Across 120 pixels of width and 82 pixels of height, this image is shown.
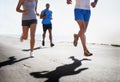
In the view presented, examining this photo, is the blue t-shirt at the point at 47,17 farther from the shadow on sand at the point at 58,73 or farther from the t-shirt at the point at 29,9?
the shadow on sand at the point at 58,73

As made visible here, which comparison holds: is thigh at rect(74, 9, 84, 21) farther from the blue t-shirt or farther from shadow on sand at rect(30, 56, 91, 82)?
the blue t-shirt

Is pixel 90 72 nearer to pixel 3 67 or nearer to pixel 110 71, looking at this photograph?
pixel 110 71

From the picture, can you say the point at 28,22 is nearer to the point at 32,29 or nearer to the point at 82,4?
the point at 32,29

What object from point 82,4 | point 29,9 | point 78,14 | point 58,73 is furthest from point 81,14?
point 58,73

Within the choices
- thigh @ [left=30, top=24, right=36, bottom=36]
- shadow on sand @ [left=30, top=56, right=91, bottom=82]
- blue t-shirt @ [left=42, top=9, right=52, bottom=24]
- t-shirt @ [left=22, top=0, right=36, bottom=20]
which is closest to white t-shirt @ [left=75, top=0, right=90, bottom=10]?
t-shirt @ [left=22, top=0, right=36, bottom=20]

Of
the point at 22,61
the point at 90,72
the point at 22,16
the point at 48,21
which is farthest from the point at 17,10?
the point at 48,21

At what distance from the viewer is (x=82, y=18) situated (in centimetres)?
879

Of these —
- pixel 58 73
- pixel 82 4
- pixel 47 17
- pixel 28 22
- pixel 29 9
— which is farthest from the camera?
pixel 47 17

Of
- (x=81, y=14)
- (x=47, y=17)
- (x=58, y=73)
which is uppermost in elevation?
(x=81, y=14)

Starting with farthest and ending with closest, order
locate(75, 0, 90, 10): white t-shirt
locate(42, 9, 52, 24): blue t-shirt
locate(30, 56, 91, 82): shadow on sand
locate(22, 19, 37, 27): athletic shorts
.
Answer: locate(42, 9, 52, 24): blue t-shirt < locate(22, 19, 37, 27): athletic shorts < locate(75, 0, 90, 10): white t-shirt < locate(30, 56, 91, 82): shadow on sand

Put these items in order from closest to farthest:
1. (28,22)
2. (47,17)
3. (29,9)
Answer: (29,9)
(28,22)
(47,17)

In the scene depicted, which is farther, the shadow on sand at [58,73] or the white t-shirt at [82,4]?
the white t-shirt at [82,4]

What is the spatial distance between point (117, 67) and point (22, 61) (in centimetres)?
236

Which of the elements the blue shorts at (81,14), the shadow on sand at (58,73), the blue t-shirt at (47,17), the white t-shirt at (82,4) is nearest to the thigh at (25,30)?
the blue shorts at (81,14)
